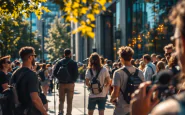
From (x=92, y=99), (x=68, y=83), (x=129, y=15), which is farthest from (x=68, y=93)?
(x=129, y=15)

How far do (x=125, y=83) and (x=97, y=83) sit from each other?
123 inches

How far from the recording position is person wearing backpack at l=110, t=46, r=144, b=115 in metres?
7.84

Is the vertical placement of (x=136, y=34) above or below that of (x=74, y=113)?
above

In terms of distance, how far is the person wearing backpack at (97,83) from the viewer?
1095cm

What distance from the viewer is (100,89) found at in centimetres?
1097

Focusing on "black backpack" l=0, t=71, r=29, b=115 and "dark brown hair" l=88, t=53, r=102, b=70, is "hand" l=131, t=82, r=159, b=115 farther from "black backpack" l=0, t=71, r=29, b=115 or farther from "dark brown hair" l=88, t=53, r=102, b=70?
"dark brown hair" l=88, t=53, r=102, b=70

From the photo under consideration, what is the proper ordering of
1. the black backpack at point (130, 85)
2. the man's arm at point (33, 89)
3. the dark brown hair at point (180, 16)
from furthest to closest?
the black backpack at point (130, 85), the man's arm at point (33, 89), the dark brown hair at point (180, 16)

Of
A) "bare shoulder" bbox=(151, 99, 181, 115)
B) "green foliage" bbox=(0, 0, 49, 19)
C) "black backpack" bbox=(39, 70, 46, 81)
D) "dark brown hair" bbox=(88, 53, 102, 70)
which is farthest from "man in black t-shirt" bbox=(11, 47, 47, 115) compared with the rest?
"black backpack" bbox=(39, 70, 46, 81)

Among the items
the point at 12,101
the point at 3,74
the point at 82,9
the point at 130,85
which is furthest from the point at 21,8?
the point at 82,9

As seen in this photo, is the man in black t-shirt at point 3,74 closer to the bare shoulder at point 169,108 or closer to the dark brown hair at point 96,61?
Answer: the dark brown hair at point 96,61

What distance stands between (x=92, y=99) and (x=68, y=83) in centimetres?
359

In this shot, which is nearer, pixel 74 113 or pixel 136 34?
pixel 74 113

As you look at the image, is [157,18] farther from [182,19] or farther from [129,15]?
[182,19]

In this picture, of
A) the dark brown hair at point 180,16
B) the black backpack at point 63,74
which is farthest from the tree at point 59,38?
the dark brown hair at point 180,16
